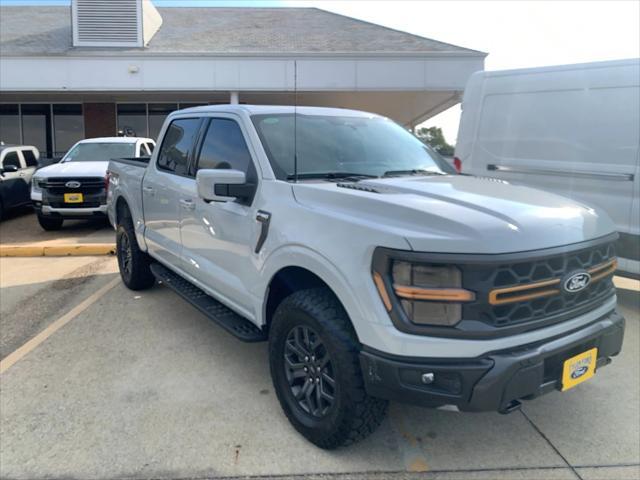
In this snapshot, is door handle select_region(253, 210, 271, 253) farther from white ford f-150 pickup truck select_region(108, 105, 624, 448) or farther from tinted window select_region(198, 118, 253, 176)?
tinted window select_region(198, 118, 253, 176)

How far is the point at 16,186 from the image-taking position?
11.3 meters

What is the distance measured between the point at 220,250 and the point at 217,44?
13428 mm

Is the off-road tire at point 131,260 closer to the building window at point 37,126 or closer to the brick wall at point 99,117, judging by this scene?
the brick wall at point 99,117

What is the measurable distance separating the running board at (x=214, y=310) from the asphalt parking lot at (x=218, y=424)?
430 mm

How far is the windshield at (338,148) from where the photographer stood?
11.5 feet

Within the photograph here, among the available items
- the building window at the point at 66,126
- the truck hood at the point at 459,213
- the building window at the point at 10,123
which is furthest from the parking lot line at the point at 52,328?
the building window at the point at 10,123

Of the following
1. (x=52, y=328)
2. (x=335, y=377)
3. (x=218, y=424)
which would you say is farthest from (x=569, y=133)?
(x=52, y=328)

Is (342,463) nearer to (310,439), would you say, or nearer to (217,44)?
(310,439)

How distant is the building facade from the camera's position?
14469 mm

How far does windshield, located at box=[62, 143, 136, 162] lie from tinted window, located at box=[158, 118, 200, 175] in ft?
20.6

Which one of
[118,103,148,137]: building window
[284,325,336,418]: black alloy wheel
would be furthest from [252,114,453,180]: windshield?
[118,103,148,137]: building window

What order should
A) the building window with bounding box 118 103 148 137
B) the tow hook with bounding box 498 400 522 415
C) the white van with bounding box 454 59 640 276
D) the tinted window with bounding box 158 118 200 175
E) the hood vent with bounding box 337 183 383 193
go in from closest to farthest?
the tow hook with bounding box 498 400 522 415, the hood vent with bounding box 337 183 383 193, the tinted window with bounding box 158 118 200 175, the white van with bounding box 454 59 640 276, the building window with bounding box 118 103 148 137

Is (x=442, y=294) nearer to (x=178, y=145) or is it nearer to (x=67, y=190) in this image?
(x=178, y=145)

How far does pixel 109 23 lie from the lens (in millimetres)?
16156
